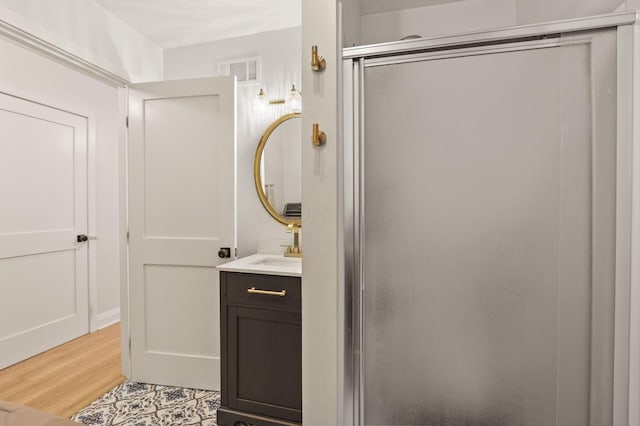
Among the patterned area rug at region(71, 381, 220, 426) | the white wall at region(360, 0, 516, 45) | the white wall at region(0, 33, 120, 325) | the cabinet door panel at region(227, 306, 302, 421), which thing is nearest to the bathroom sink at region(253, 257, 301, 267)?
the cabinet door panel at region(227, 306, 302, 421)

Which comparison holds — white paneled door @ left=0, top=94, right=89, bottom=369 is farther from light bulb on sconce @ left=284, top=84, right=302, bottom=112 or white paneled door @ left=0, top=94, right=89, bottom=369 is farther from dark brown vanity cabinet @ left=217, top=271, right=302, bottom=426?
light bulb on sconce @ left=284, top=84, right=302, bottom=112

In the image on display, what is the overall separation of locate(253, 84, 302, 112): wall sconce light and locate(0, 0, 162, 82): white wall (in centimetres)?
112

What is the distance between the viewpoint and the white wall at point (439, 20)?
208 cm

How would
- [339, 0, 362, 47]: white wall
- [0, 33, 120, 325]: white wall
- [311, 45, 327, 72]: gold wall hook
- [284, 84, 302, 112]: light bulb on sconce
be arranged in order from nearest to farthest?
[311, 45, 327, 72]: gold wall hook, [339, 0, 362, 47]: white wall, [284, 84, 302, 112]: light bulb on sconce, [0, 33, 120, 325]: white wall

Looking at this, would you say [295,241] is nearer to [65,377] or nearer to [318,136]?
[318,136]

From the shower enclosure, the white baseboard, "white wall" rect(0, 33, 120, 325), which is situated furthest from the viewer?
the white baseboard

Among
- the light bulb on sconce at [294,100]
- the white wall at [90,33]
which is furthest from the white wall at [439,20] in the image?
the white wall at [90,33]

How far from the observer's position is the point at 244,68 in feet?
9.25

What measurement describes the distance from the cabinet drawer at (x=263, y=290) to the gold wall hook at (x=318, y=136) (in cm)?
73

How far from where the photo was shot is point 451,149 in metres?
1.42

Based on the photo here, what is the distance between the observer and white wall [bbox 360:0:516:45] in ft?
6.84

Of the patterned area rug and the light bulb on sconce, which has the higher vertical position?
the light bulb on sconce

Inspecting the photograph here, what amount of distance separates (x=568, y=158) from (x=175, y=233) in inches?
87.3

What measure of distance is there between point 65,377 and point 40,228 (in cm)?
A: 128
